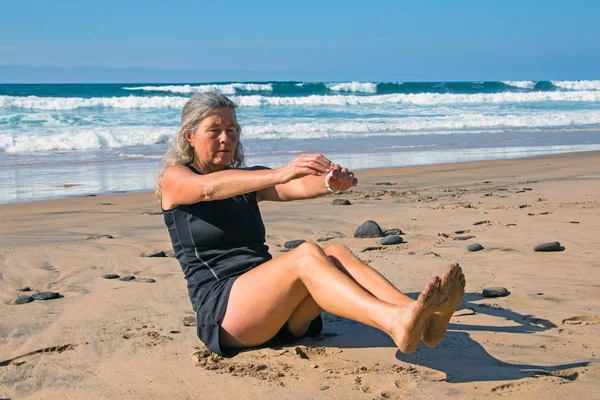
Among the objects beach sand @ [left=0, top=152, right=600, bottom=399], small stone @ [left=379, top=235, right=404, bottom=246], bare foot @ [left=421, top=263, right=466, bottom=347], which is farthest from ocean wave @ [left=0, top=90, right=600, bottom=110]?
bare foot @ [left=421, top=263, right=466, bottom=347]

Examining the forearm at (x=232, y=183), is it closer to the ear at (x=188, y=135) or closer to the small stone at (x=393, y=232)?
the ear at (x=188, y=135)

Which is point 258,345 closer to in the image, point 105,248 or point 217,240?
point 217,240

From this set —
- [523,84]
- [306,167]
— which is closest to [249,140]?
[306,167]

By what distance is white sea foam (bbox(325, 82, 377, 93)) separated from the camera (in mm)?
48125

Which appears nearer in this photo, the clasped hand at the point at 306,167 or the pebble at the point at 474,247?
the clasped hand at the point at 306,167

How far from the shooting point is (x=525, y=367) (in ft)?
10.7

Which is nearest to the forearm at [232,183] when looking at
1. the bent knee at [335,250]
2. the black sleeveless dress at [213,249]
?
the black sleeveless dress at [213,249]

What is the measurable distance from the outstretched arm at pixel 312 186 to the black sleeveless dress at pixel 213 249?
0.94 ft

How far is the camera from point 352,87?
4828cm

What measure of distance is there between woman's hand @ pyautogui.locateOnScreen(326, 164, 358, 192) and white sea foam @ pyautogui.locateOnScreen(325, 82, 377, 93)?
4521cm

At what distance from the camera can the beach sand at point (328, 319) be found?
318 cm

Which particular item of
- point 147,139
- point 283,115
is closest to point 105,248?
point 147,139

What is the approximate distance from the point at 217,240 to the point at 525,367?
5.12 feet

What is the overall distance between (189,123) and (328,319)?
1.38m
